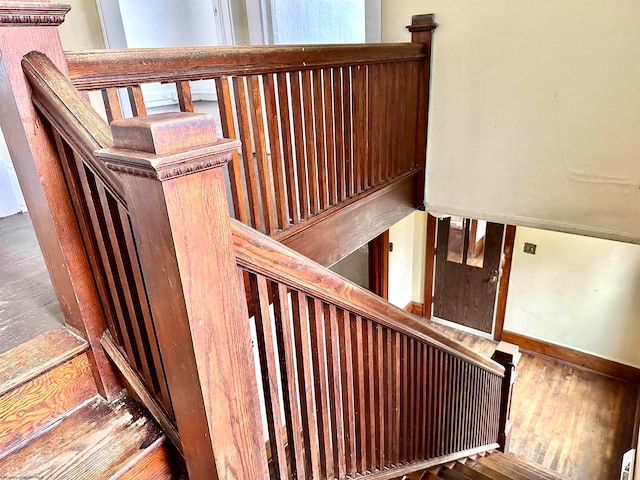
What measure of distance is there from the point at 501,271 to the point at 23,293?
191 inches

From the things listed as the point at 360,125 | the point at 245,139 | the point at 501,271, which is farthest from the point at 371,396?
the point at 501,271

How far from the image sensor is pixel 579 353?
485cm

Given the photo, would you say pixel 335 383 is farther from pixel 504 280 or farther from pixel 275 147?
pixel 504 280

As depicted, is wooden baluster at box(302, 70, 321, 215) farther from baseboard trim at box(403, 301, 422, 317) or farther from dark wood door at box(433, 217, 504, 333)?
baseboard trim at box(403, 301, 422, 317)

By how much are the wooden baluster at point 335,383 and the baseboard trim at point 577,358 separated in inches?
176

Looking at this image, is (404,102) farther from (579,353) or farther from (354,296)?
(579,353)

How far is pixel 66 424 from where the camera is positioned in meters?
1.08

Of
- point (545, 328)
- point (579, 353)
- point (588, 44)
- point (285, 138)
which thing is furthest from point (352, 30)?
point (579, 353)

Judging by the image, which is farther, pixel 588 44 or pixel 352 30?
pixel 352 30

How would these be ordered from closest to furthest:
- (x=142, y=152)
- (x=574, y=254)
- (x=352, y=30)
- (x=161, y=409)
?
(x=142, y=152)
(x=161, y=409)
(x=352, y=30)
(x=574, y=254)

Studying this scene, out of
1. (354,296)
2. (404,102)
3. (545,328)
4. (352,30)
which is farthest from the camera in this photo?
(545,328)

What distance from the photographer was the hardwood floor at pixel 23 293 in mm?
1247

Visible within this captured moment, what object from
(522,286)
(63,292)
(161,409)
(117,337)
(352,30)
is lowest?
(522,286)

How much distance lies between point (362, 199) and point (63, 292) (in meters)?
1.53
